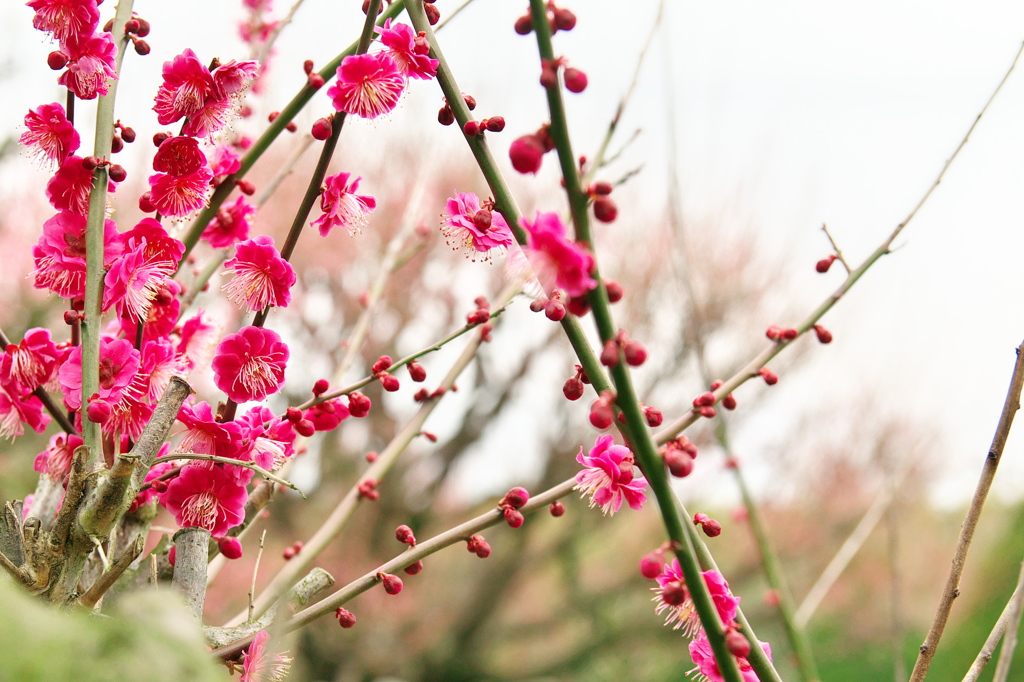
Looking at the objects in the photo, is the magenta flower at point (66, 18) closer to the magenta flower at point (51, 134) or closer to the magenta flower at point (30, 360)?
the magenta flower at point (51, 134)

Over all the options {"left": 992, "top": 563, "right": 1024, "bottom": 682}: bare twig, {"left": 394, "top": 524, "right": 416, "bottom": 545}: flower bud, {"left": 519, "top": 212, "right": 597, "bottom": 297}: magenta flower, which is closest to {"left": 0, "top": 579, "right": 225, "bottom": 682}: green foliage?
{"left": 519, "top": 212, "right": 597, "bottom": 297}: magenta flower

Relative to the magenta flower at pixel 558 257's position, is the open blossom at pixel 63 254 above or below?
above

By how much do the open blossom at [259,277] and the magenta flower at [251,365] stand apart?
2 centimetres

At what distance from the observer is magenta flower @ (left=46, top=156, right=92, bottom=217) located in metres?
0.46

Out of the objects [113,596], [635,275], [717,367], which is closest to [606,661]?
[717,367]

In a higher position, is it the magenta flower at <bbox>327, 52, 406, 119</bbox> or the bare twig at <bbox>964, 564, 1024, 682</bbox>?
the magenta flower at <bbox>327, 52, 406, 119</bbox>

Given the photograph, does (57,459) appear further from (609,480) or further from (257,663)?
(609,480)

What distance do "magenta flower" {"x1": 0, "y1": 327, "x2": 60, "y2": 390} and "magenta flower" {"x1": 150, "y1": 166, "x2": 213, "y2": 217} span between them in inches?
4.2

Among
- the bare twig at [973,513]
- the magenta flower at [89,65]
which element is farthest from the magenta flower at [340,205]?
the bare twig at [973,513]

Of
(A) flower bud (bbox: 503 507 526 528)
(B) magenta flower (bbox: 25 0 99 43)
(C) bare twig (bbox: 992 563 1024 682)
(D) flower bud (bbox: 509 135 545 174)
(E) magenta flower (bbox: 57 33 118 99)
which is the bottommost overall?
(C) bare twig (bbox: 992 563 1024 682)

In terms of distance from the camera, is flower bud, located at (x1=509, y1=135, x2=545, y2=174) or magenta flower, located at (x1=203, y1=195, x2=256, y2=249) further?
magenta flower, located at (x1=203, y1=195, x2=256, y2=249)

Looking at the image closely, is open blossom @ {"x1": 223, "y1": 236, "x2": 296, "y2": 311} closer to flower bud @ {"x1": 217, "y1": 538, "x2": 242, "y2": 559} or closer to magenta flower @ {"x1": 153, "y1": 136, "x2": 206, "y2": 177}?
magenta flower @ {"x1": 153, "y1": 136, "x2": 206, "y2": 177}

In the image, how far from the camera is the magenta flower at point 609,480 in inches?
17.1

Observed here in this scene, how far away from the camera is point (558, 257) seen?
28 centimetres
